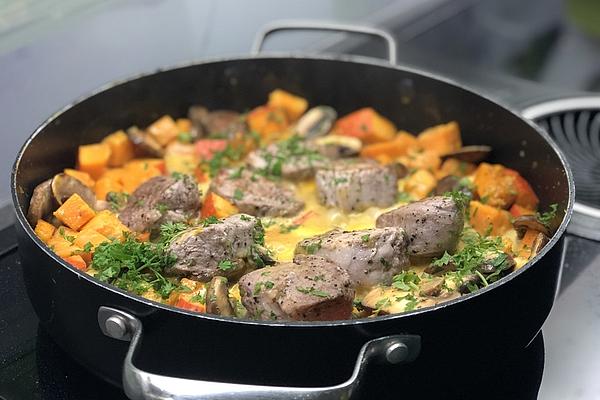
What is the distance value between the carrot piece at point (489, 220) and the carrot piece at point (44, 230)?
3.28ft

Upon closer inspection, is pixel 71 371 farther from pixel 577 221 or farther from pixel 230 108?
pixel 577 221

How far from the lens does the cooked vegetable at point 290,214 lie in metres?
1.71

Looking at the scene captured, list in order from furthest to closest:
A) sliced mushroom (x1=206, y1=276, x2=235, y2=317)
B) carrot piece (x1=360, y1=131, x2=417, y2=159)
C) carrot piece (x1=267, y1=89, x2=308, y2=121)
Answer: carrot piece (x1=267, y1=89, x2=308, y2=121)
carrot piece (x1=360, y1=131, x2=417, y2=159)
sliced mushroom (x1=206, y1=276, x2=235, y2=317)

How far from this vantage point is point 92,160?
2.25 meters

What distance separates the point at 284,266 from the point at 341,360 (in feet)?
0.95

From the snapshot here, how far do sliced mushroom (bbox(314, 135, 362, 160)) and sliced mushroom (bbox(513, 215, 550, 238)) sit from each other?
0.55 m

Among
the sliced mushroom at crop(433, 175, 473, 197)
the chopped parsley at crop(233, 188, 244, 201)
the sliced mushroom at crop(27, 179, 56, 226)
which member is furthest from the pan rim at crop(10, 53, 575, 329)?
the chopped parsley at crop(233, 188, 244, 201)

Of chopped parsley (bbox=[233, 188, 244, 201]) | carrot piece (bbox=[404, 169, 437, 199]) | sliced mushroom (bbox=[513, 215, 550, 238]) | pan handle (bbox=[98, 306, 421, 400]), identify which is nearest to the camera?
pan handle (bbox=[98, 306, 421, 400])

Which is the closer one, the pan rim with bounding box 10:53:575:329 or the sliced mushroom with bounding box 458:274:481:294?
the pan rim with bounding box 10:53:575:329

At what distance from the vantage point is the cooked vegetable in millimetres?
1705

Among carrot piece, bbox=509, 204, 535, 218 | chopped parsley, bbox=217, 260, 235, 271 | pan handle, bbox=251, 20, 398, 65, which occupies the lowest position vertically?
carrot piece, bbox=509, 204, 535, 218

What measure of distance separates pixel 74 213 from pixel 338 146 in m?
0.78

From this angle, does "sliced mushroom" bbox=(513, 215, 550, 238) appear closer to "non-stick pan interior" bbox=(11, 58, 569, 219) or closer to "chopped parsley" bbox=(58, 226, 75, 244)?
"non-stick pan interior" bbox=(11, 58, 569, 219)

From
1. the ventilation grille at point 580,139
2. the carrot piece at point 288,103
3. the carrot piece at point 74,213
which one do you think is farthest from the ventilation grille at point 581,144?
the carrot piece at point 74,213
